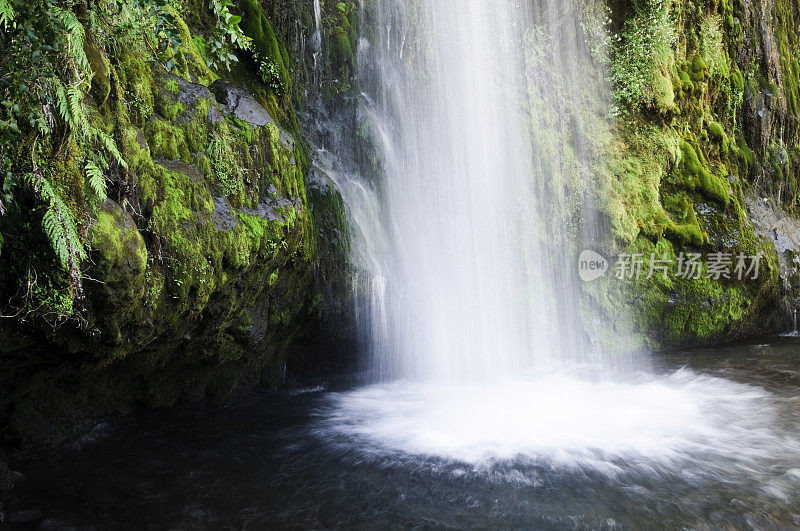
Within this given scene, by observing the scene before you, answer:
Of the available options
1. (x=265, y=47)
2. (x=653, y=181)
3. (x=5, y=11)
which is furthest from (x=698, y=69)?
(x=5, y=11)

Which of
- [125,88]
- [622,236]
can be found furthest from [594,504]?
[622,236]

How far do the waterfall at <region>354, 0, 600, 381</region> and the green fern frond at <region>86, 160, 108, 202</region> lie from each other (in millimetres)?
5287

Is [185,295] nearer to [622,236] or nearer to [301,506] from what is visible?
[301,506]

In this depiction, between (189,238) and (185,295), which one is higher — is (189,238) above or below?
above

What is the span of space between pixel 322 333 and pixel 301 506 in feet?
13.3

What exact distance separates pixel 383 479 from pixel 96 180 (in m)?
3.63

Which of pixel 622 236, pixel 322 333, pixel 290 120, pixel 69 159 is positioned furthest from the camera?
pixel 622 236

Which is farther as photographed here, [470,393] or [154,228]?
[470,393]

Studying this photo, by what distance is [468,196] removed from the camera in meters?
10.5

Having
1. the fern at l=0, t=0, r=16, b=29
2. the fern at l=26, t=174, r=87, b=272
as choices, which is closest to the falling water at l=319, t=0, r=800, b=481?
the fern at l=26, t=174, r=87, b=272

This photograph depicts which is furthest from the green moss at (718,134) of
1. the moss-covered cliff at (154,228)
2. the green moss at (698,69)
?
the moss-covered cliff at (154,228)

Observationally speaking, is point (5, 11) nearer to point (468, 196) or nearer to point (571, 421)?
point (571, 421)

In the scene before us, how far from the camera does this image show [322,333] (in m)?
8.68

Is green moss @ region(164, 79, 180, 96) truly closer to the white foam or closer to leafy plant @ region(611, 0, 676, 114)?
the white foam
